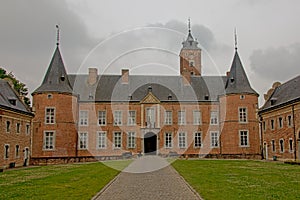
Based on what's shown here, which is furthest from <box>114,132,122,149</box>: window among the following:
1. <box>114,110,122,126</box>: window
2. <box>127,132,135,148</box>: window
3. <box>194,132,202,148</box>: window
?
<box>194,132,202,148</box>: window

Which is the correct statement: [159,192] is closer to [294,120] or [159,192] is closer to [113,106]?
[294,120]

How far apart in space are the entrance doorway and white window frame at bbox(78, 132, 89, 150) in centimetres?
692

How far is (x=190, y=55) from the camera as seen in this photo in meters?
60.8

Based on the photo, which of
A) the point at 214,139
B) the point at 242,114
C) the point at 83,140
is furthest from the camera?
the point at 214,139

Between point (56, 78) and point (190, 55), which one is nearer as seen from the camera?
point (56, 78)

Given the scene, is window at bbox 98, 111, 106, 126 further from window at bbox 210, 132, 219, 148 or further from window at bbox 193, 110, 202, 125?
window at bbox 210, 132, 219, 148

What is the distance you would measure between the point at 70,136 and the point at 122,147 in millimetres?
7076

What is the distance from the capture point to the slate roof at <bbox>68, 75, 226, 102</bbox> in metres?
45.6

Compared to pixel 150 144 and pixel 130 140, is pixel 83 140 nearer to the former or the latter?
pixel 130 140

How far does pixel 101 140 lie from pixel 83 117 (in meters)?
3.40

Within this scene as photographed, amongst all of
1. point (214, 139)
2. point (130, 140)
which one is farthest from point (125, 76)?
point (214, 139)

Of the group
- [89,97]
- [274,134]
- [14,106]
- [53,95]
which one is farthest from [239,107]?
[14,106]

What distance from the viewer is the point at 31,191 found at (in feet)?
44.7

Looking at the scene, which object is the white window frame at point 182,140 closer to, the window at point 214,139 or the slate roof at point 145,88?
the window at point 214,139
